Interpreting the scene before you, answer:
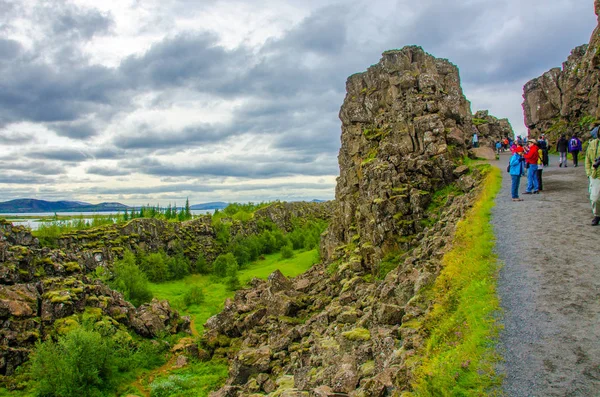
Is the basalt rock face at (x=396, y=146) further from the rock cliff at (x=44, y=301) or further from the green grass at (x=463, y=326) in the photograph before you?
the rock cliff at (x=44, y=301)

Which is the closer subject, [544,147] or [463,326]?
[463,326]

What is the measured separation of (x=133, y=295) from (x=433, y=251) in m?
55.6

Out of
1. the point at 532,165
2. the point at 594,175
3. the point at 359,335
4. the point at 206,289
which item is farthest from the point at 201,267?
the point at 594,175

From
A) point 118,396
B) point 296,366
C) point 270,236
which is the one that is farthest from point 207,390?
point 270,236

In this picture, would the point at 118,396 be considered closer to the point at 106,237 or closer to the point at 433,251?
the point at 433,251

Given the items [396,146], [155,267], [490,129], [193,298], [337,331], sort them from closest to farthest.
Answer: [337,331] → [396,146] → [490,129] → [193,298] → [155,267]

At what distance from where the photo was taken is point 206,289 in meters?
82.0

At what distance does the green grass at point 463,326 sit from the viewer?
27.0ft

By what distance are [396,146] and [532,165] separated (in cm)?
1375

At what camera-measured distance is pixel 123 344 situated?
1414 inches

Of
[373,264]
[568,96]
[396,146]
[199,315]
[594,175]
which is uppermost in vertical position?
[568,96]

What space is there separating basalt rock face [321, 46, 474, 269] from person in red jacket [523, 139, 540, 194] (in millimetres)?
8179

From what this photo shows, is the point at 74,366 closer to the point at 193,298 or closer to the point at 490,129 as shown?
the point at 193,298

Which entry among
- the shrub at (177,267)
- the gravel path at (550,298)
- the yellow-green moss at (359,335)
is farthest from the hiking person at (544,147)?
the shrub at (177,267)
